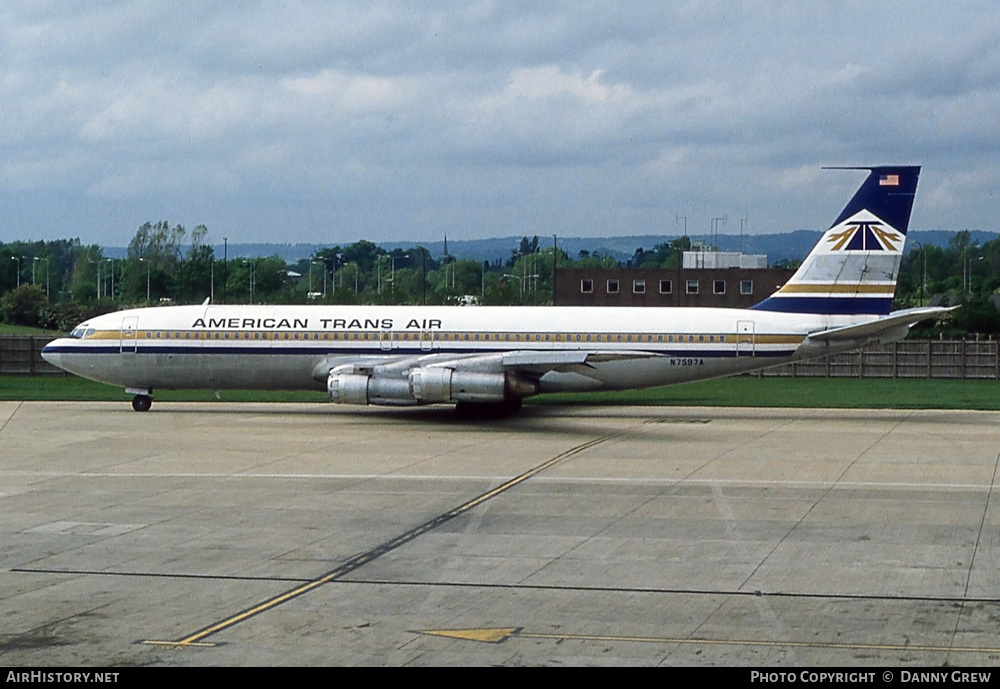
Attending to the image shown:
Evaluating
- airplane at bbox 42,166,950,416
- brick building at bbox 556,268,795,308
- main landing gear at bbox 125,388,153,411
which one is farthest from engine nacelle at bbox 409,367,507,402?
brick building at bbox 556,268,795,308

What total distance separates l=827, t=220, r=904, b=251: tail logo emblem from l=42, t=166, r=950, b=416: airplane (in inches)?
1.2

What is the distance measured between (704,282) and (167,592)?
8008 centimetres

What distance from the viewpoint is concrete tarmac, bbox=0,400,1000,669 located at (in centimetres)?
1217

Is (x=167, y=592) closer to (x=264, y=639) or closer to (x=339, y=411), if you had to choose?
(x=264, y=639)

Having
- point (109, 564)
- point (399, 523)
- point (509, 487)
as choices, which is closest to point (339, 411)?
point (509, 487)

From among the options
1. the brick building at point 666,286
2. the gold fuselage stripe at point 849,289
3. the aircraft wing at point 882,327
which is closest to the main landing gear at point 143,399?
the gold fuselage stripe at point 849,289

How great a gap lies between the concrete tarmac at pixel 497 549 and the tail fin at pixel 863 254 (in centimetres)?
659

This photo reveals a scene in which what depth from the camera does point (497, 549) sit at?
56.5 feet

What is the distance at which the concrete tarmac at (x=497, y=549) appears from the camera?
12.2m

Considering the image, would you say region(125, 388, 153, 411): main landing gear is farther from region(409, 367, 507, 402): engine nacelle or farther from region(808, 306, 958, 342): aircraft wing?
region(808, 306, 958, 342): aircraft wing

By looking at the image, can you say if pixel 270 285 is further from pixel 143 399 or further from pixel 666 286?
pixel 143 399

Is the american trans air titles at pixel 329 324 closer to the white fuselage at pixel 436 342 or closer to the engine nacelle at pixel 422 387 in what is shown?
the white fuselage at pixel 436 342

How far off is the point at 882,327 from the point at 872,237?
3.12 m

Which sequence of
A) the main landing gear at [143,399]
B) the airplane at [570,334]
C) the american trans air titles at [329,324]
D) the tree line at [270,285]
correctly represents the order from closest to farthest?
the airplane at [570,334], the american trans air titles at [329,324], the main landing gear at [143,399], the tree line at [270,285]
